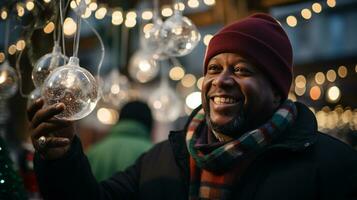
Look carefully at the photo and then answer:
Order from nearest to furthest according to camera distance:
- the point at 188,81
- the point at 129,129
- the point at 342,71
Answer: the point at 129,129 → the point at 342,71 → the point at 188,81

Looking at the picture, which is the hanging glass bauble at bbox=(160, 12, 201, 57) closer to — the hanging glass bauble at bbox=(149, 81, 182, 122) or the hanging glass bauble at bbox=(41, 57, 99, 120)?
the hanging glass bauble at bbox=(41, 57, 99, 120)

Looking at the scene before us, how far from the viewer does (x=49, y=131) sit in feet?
5.07

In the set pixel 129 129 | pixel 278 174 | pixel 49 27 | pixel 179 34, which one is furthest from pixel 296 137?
pixel 129 129

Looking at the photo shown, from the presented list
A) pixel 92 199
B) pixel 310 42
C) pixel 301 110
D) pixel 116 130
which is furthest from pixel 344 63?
pixel 92 199

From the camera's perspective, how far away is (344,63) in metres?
6.32

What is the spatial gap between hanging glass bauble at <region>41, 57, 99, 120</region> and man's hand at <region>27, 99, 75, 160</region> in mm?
28

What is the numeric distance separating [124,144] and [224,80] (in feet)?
6.12

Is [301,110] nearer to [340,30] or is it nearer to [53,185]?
[53,185]

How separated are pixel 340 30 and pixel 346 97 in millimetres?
1898

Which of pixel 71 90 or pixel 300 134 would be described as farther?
pixel 300 134

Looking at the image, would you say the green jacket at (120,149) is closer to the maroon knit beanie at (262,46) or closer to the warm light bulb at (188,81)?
the maroon knit beanie at (262,46)

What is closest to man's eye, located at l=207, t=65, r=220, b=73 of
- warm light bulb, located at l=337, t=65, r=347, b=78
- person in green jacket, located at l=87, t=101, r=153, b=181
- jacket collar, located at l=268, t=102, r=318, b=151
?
jacket collar, located at l=268, t=102, r=318, b=151

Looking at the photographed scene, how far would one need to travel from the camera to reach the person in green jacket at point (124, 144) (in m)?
3.45

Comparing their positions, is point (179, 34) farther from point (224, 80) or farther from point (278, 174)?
point (278, 174)
